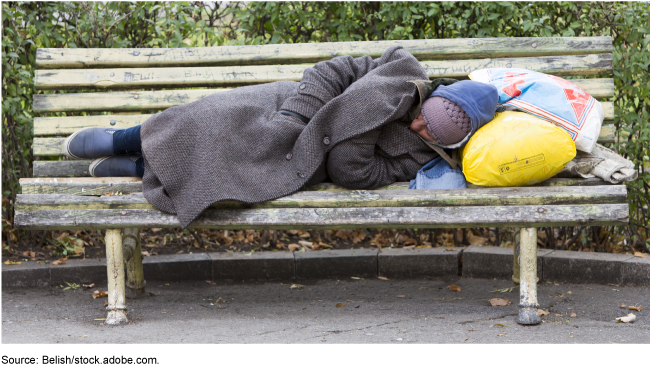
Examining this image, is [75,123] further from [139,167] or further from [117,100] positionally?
[139,167]

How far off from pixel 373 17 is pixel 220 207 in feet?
6.15

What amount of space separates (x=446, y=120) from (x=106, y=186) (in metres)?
1.56

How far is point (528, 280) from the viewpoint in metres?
2.54

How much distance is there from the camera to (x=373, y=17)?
3.78 meters

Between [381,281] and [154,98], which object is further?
[381,281]

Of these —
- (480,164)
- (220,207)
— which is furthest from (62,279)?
(480,164)

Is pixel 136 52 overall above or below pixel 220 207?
above

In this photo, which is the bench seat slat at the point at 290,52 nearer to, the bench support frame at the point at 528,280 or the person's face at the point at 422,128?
the person's face at the point at 422,128

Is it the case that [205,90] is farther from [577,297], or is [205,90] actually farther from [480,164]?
[577,297]

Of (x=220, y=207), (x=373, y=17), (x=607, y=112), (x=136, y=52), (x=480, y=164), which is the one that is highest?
(x=373, y=17)

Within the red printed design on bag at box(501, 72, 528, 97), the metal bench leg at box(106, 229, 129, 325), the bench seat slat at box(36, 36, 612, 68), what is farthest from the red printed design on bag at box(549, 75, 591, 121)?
the metal bench leg at box(106, 229, 129, 325)

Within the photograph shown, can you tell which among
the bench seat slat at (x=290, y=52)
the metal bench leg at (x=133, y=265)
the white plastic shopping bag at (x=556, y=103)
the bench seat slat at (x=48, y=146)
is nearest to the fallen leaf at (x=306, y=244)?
the metal bench leg at (x=133, y=265)

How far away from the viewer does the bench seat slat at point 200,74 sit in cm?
325

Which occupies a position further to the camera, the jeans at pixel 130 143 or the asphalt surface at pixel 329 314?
the jeans at pixel 130 143
